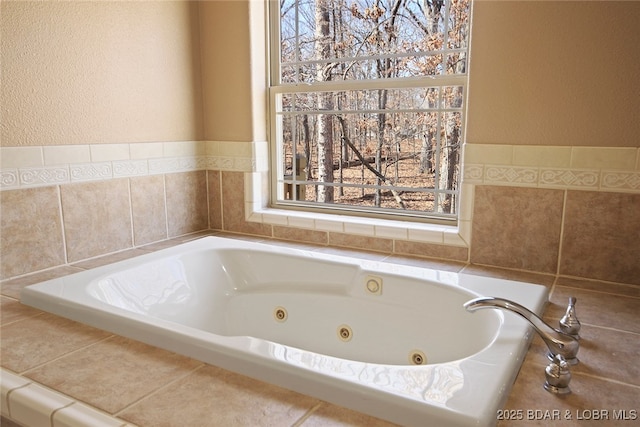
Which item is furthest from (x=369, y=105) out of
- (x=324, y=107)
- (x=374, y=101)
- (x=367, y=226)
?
(x=367, y=226)

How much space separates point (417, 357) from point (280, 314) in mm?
643

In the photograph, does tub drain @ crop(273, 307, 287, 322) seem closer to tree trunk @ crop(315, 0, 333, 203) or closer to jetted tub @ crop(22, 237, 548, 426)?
jetted tub @ crop(22, 237, 548, 426)

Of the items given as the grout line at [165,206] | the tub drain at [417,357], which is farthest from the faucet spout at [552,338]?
the grout line at [165,206]

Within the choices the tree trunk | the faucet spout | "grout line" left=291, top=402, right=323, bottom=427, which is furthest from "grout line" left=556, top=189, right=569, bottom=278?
"grout line" left=291, top=402, right=323, bottom=427

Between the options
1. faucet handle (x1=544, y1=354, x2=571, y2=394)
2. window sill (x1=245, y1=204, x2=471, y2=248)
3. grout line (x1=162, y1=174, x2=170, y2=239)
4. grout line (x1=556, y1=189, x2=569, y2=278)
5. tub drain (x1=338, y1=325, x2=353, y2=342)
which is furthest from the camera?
grout line (x1=162, y1=174, x2=170, y2=239)

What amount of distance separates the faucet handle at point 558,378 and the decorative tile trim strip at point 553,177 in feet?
3.19

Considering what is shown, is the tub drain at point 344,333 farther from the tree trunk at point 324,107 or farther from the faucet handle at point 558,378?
the faucet handle at point 558,378

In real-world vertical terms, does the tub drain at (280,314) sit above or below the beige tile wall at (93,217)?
below

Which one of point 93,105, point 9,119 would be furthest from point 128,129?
point 9,119

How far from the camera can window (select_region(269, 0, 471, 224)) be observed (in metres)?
2.21

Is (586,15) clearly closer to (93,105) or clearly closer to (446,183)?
(446,183)

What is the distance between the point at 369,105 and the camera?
2393mm

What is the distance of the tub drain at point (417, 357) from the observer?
1773 millimetres

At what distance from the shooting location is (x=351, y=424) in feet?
3.09
